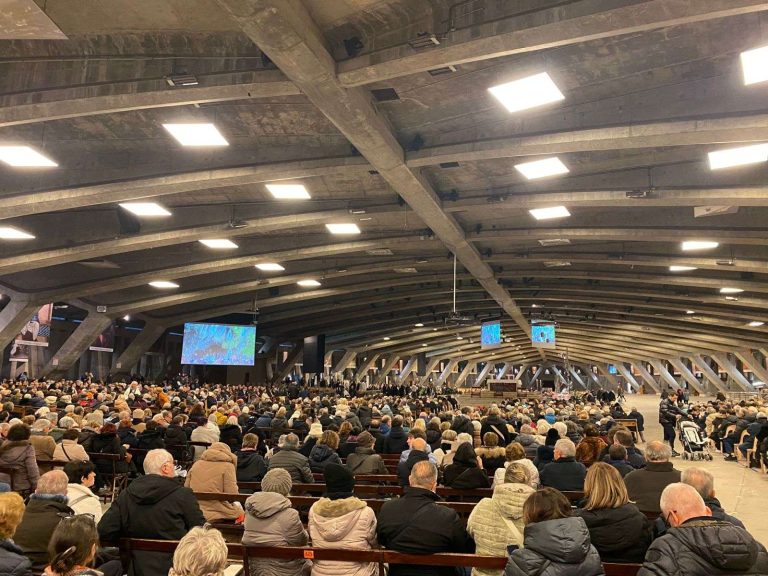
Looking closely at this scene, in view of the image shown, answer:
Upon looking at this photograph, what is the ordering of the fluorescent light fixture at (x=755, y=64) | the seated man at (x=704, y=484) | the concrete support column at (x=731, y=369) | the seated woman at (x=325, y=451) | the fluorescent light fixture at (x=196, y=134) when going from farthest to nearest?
the concrete support column at (x=731, y=369) → the fluorescent light fixture at (x=196, y=134) → the seated woman at (x=325, y=451) → the fluorescent light fixture at (x=755, y=64) → the seated man at (x=704, y=484)

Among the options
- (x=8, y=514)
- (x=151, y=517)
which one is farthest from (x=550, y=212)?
(x=8, y=514)

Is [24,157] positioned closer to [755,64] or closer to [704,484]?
[704,484]

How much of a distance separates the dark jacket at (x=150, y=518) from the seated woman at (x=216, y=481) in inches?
77.2

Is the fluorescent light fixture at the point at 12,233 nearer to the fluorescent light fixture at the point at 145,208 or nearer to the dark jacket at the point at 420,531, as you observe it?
the fluorescent light fixture at the point at 145,208

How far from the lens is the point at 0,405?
43.7ft

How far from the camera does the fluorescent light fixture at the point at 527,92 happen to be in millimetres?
8789

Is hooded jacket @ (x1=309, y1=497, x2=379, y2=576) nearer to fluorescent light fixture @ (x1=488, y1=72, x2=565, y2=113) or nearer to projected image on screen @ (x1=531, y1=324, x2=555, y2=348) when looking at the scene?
fluorescent light fixture @ (x1=488, y1=72, x2=565, y2=113)

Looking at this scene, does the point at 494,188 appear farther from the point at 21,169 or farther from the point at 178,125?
the point at 21,169

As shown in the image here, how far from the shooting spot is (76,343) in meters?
26.7

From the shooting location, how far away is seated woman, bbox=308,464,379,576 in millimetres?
4387

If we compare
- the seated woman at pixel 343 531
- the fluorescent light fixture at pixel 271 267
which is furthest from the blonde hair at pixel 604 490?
the fluorescent light fixture at pixel 271 267

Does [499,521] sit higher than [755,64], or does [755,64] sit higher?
[755,64]

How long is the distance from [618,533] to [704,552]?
3.54 ft

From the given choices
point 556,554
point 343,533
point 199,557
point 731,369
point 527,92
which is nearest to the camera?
point 199,557
